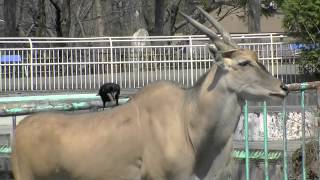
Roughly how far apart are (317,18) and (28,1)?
3619cm

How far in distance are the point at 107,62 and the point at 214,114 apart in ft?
51.1

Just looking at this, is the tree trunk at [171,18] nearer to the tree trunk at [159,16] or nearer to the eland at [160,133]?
the tree trunk at [159,16]

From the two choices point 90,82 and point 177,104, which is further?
point 90,82

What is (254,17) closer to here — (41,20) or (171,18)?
(171,18)

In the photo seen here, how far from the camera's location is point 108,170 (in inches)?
183

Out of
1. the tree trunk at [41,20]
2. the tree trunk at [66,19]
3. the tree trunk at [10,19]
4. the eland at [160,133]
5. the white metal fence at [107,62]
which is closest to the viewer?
the eland at [160,133]

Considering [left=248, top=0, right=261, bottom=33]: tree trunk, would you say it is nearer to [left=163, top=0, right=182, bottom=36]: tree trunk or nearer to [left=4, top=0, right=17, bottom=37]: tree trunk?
[left=4, top=0, right=17, bottom=37]: tree trunk

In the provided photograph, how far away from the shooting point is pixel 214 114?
4633mm

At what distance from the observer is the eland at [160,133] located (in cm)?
459

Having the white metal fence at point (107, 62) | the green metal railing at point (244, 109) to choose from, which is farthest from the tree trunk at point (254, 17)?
the green metal railing at point (244, 109)

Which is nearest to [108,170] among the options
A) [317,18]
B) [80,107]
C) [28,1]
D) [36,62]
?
[80,107]

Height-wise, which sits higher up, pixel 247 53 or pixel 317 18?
pixel 317 18

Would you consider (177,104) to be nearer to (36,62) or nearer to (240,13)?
(36,62)

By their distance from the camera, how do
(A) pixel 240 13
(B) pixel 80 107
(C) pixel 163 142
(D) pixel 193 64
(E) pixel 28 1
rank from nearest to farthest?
(C) pixel 163 142
(B) pixel 80 107
(D) pixel 193 64
(E) pixel 28 1
(A) pixel 240 13
